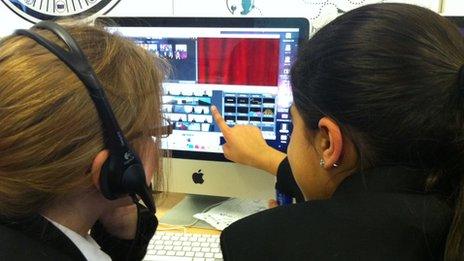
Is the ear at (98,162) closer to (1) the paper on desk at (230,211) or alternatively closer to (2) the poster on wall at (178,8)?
(1) the paper on desk at (230,211)

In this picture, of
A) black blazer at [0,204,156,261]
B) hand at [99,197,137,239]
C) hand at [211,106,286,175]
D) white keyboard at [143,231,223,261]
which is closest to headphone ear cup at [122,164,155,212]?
black blazer at [0,204,156,261]

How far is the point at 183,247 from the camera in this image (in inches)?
38.1

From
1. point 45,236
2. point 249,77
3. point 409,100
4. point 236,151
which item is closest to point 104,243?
point 45,236

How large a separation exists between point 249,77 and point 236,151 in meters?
0.18

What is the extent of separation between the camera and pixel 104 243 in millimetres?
851

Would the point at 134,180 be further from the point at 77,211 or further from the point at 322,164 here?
the point at 322,164

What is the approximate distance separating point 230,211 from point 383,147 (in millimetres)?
650

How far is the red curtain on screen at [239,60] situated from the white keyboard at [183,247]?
0.36 meters

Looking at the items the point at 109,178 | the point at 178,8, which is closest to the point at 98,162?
the point at 109,178

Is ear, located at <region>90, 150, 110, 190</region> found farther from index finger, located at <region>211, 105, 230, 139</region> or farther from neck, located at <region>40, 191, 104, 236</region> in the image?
index finger, located at <region>211, 105, 230, 139</region>

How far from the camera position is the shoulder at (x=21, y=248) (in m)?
0.55

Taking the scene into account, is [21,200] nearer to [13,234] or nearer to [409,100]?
[13,234]

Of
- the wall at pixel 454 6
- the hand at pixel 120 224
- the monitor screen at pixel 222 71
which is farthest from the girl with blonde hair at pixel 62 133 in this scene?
the wall at pixel 454 6

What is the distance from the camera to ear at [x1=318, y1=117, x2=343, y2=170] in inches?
24.2
